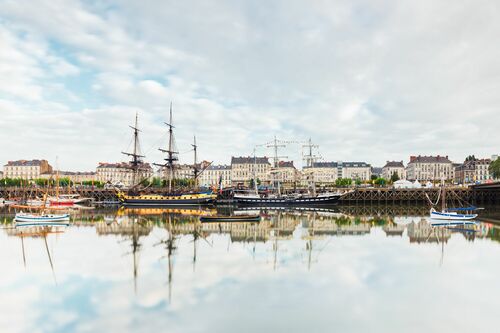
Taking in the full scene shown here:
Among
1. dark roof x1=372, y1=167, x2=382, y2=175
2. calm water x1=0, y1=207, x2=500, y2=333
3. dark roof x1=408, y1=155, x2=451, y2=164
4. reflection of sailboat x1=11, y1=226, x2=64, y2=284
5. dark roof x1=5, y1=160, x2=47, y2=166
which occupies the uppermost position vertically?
dark roof x1=408, y1=155, x2=451, y2=164

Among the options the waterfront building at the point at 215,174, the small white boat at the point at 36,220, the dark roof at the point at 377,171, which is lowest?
the small white boat at the point at 36,220

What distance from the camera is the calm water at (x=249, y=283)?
1083 cm

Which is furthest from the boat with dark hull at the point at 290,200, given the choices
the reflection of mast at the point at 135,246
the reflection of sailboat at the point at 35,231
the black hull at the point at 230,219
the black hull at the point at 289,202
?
the reflection of sailboat at the point at 35,231

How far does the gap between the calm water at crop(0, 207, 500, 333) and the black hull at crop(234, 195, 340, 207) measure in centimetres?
3380

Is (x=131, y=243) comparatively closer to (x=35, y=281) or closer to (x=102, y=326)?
(x=35, y=281)

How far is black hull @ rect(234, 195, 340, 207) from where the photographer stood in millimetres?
59469

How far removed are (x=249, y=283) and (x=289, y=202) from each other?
45.7 metres

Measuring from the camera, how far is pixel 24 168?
140m

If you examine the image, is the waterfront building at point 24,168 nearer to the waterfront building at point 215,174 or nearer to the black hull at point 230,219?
the waterfront building at point 215,174

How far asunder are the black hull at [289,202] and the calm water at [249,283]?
33.8m

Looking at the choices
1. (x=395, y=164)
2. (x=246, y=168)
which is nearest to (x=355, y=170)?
(x=395, y=164)

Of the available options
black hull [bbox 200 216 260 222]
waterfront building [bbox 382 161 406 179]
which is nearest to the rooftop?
waterfront building [bbox 382 161 406 179]

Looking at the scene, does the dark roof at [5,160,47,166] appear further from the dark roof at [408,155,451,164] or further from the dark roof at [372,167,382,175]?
the dark roof at [408,155,451,164]

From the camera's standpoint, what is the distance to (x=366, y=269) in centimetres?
1641
